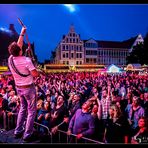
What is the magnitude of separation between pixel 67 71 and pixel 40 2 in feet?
4.97

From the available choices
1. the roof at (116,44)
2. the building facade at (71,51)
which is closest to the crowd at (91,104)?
the building facade at (71,51)

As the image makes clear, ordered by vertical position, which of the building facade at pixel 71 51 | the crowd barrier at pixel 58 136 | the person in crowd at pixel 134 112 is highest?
the building facade at pixel 71 51

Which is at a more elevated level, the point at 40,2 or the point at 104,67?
the point at 40,2

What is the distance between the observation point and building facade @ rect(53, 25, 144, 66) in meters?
6.21

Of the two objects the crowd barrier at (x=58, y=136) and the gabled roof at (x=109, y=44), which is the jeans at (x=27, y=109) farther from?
the gabled roof at (x=109, y=44)

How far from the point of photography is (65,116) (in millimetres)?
5488

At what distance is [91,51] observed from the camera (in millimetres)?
6480

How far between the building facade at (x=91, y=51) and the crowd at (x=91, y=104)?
29 cm

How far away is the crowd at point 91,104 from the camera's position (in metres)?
5.13

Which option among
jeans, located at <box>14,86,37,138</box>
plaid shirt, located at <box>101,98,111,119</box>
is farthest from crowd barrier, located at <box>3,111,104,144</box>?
jeans, located at <box>14,86,37,138</box>

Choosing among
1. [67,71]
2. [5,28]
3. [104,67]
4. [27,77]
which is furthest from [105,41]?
[27,77]

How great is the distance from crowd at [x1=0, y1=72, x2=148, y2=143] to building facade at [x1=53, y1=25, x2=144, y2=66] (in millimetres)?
288

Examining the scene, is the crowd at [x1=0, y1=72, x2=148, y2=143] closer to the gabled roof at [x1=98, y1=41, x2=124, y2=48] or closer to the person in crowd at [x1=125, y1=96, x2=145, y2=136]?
the person in crowd at [x1=125, y1=96, x2=145, y2=136]

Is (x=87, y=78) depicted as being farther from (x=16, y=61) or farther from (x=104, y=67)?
(x=16, y=61)
